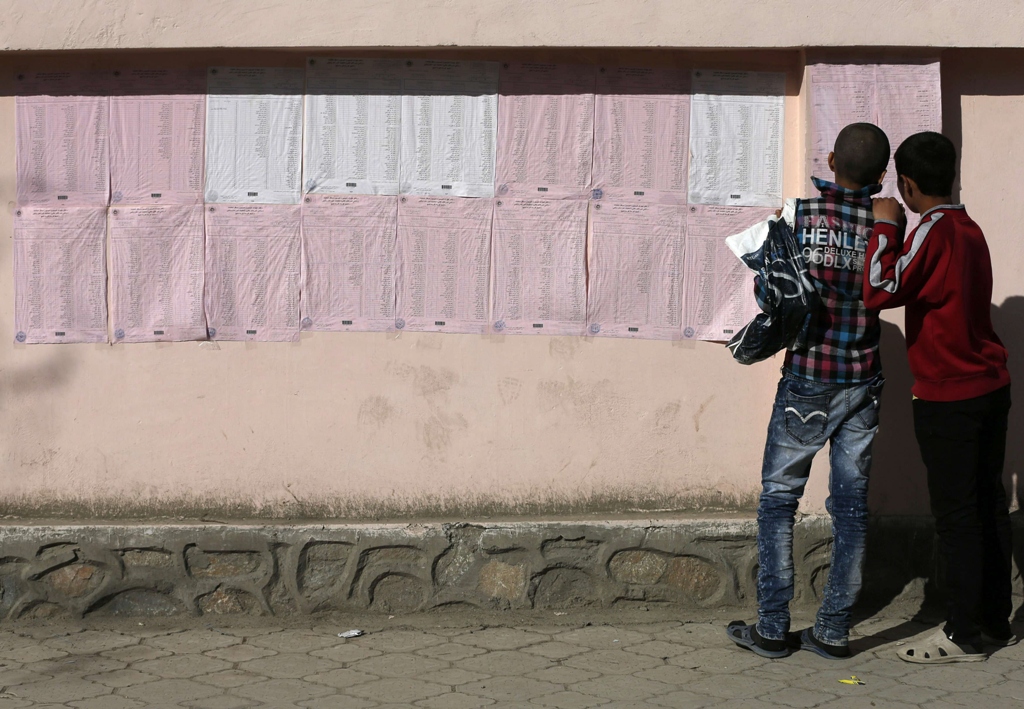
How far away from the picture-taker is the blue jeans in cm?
430

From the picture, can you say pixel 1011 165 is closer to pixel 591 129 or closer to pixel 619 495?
pixel 591 129

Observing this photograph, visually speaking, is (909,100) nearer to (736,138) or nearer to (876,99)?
(876,99)

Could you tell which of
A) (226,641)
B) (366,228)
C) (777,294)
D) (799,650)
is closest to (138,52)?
(366,228)

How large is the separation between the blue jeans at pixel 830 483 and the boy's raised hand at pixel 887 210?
58 centimetres

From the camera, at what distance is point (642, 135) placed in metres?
5.05

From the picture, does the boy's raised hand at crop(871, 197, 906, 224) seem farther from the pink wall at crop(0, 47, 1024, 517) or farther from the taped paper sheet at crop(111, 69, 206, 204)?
the taped paper sheet at crop(111, 69, 206, 204)

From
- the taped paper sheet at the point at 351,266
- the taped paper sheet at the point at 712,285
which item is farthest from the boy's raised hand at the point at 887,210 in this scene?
the taped paper sheet at the point at 351,266

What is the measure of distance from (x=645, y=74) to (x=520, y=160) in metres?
0.65

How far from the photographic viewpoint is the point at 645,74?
16.5 feet

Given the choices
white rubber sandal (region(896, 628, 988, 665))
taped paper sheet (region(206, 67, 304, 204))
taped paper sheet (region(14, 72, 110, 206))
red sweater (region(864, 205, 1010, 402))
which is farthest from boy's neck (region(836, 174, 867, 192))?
taped paper sheet (region(14, 72, 110, 206))

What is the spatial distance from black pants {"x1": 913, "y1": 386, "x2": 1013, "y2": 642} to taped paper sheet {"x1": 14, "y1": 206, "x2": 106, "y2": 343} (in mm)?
3432

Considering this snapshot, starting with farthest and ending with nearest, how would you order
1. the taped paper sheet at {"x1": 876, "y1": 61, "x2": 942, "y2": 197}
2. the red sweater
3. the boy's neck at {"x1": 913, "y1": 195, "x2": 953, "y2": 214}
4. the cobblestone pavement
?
the taped paper sheet at {"x1": 876, "y1": 61, "x2": 942, "y2": 197}
the boy's neck at {"x1": 913, "y1": 195, "x2": 953, "y2": 214}
the red sweater
the cobblestone pavement

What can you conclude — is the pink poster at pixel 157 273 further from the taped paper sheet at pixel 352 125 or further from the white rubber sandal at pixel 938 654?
the white rubber sandal at pixel 938 654

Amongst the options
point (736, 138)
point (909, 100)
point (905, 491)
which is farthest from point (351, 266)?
point (905, 491)
